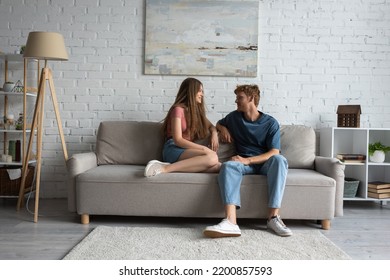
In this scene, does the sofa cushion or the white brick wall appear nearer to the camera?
the sofa cushion

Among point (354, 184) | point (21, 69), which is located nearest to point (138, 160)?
point (21, 69)

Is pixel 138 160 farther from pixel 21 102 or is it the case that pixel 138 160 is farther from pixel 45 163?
pixel 21 102

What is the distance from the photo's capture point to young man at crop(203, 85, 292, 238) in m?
2.94

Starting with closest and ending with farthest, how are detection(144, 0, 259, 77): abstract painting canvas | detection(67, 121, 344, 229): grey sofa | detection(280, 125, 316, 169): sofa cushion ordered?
detection(67, 121, 344, 229): grey sofa < detection(280, 125, 316, 169): sofa cushion < detection(144, 0, 259, 77): abstract painting canvas

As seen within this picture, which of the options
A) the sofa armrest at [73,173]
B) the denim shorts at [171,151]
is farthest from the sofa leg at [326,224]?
the sofa armrest at [73,173]

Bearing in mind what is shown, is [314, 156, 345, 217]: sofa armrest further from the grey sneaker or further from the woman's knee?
the woman's knee

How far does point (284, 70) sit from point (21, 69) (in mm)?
2528

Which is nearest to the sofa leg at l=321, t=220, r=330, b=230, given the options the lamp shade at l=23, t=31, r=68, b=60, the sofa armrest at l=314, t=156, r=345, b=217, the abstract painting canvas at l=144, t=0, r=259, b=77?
the sofa armrest at l=314, t=156, r=345, b=217

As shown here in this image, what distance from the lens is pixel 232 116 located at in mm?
3578

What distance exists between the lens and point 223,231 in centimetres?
279

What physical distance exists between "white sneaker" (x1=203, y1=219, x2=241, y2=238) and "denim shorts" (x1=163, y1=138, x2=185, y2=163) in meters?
0.76

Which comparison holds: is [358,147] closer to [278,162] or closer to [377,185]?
[377,185]

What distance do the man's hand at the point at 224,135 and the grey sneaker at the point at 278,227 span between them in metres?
0.84
